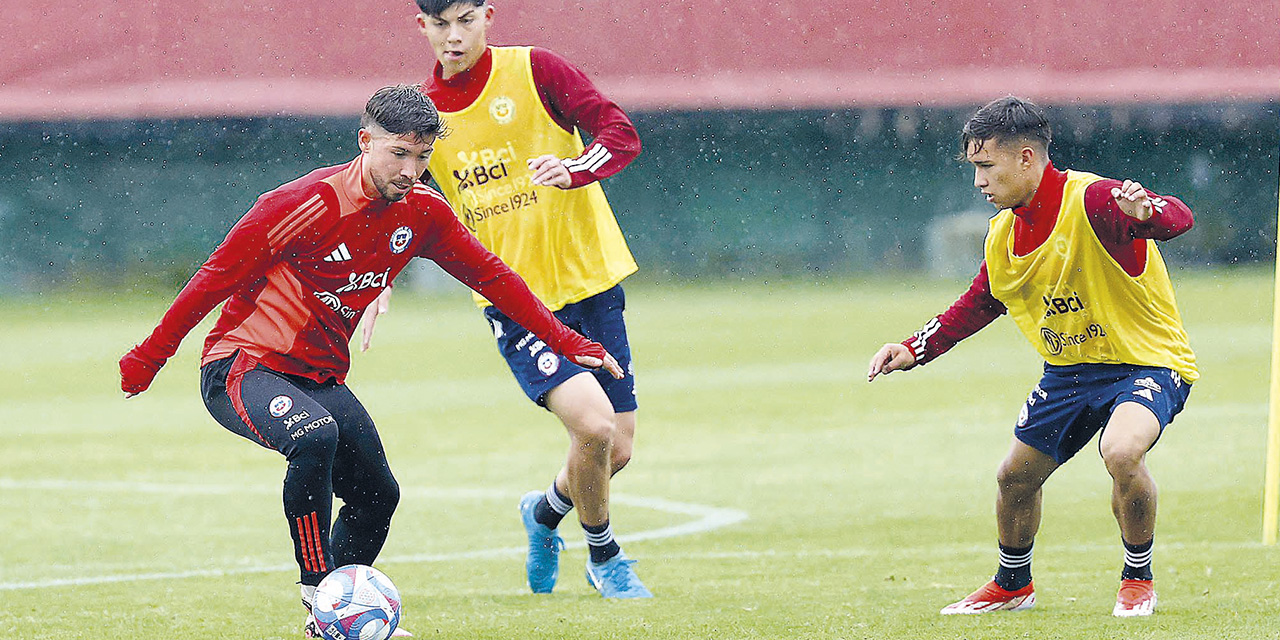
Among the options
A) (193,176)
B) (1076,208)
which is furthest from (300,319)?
(193,176)

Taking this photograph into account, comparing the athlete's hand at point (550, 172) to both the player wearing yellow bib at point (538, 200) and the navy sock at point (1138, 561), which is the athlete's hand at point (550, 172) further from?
the navy sock at point (1138, 561)

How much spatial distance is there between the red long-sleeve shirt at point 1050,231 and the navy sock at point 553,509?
5.28 ft

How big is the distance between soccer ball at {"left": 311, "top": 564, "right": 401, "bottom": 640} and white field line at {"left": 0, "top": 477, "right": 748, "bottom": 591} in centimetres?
226

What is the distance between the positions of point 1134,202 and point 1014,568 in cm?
140

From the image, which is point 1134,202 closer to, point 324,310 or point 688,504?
point 324,310

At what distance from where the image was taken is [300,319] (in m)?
Result: 5.61

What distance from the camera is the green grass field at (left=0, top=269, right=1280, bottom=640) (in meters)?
6.09

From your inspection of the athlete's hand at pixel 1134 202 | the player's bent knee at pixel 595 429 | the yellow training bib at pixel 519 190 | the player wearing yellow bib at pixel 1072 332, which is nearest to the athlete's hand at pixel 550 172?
the yellow training bib at pixel 519 190

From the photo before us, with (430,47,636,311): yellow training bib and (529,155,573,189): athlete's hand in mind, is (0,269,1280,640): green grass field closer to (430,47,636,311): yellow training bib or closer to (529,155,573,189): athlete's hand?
(430,47,636,311): yellow training bib

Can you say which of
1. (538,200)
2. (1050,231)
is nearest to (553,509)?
(538,200)

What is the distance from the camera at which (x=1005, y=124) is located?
5.71 meters

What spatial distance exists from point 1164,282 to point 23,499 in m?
6.96

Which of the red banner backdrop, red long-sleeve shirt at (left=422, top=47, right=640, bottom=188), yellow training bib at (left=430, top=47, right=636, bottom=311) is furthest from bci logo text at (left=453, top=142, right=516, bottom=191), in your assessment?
the red banner backdrop

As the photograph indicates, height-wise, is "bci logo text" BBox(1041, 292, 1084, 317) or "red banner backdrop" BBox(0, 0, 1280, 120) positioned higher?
"bci logo text" BBox(1041, 292, 1084, 317)
